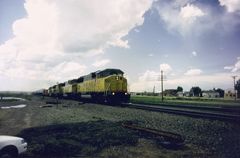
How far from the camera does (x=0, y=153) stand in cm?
748

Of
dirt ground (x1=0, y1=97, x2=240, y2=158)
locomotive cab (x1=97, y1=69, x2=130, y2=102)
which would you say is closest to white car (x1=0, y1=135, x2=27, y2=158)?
dirt ground (x1=0, y1=97, x2=240, y2=158)

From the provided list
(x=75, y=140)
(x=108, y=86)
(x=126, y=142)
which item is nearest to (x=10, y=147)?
(x=75, y=140)

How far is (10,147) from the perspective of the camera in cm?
780

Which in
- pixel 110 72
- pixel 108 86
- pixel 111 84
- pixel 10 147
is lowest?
pixel 10 147

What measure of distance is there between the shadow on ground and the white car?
2.80ft

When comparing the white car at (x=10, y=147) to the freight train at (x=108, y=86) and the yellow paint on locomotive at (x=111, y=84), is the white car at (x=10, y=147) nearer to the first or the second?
the freight train at (x=108, y=86)

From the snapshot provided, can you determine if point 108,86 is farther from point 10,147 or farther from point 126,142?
point 10,147

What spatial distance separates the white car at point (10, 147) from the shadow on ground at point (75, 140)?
854 mm

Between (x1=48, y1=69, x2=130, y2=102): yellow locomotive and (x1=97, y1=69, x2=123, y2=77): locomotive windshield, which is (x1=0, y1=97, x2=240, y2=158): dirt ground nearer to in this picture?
(x1=48, y1=69, x2=130, y2=102): yellow locomotive

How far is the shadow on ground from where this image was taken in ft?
29.7

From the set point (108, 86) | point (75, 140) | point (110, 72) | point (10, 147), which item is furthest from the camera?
point (110, 72)

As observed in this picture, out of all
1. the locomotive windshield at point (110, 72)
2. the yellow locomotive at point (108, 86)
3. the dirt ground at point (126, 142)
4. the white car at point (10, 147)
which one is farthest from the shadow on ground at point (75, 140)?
the locomotive windshield at point (110, 72)

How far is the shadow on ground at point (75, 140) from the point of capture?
29.7 feet

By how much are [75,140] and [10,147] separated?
11.0 ft
